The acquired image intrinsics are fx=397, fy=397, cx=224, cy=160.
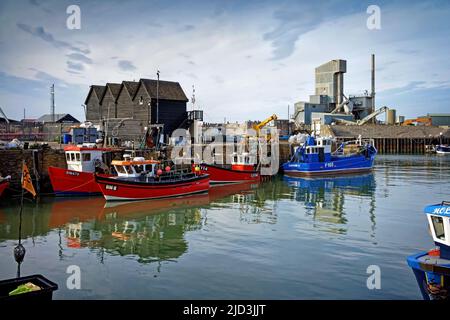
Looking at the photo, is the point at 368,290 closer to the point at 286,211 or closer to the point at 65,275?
the point at 65,275

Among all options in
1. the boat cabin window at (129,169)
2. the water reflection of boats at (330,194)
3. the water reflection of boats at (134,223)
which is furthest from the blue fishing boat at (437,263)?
the boat cabin window at (129,169)

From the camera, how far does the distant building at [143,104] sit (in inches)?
1409

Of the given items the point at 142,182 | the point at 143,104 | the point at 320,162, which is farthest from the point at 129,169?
the point at 320,162

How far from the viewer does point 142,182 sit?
2027 centimetres

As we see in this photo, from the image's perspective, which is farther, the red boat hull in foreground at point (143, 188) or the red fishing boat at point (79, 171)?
the red fishing boat at point (79, 171)

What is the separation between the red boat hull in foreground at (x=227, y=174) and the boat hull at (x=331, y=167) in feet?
16.2

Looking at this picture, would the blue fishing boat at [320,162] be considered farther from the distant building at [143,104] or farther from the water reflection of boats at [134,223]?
the water reflection of boats at [134,223]

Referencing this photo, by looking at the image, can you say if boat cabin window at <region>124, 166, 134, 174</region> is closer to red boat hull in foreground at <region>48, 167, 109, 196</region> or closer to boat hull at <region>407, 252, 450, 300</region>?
red boat hull in foreground at <region>48, 167, 109, 196</region>

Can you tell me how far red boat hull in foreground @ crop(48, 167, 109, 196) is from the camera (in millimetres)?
21078

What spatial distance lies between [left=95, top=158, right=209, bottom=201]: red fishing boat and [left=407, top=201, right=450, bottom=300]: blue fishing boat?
14.1 m

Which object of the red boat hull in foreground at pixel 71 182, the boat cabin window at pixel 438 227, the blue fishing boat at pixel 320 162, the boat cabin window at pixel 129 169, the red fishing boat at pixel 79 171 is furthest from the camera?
the blue fishing boat at pixel 320 162

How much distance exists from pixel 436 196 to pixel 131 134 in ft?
83.7
